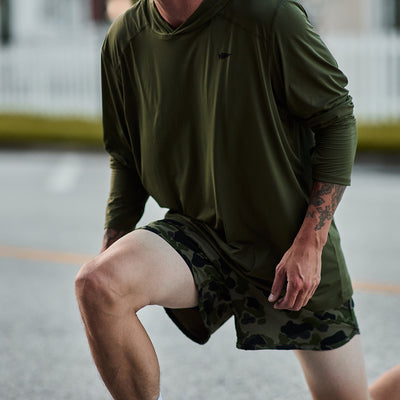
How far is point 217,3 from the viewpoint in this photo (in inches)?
96.1

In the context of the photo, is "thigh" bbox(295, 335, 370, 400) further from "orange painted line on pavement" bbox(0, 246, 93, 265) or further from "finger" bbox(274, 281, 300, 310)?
"orange painted line on pavement" bbox(0, 246, 93, 265)

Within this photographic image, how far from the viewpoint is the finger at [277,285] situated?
8.30 ft

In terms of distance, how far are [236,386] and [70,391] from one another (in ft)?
2.46

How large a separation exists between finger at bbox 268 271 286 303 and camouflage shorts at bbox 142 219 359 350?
11cm

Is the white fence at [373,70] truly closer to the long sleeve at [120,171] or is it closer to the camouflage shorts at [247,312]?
the long sleeve at [120,171]

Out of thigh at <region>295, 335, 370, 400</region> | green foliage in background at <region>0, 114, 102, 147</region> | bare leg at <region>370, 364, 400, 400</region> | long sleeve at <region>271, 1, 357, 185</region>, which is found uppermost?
long sleeve at <region>271, 1, 357, 185</region>

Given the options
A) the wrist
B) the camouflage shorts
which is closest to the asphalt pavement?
the camouflage shorts

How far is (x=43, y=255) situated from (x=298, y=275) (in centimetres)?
443

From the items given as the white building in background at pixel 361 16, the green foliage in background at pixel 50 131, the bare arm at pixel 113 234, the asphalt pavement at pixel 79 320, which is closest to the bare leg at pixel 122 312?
the bare arm at pixel 113 234

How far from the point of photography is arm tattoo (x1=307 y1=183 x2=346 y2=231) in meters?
2.51

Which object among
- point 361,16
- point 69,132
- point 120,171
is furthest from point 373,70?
point 120,171

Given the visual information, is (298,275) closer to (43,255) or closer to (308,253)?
(308,253)

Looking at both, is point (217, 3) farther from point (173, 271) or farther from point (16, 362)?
point (16, 362)

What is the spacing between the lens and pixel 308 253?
2.49 meters
